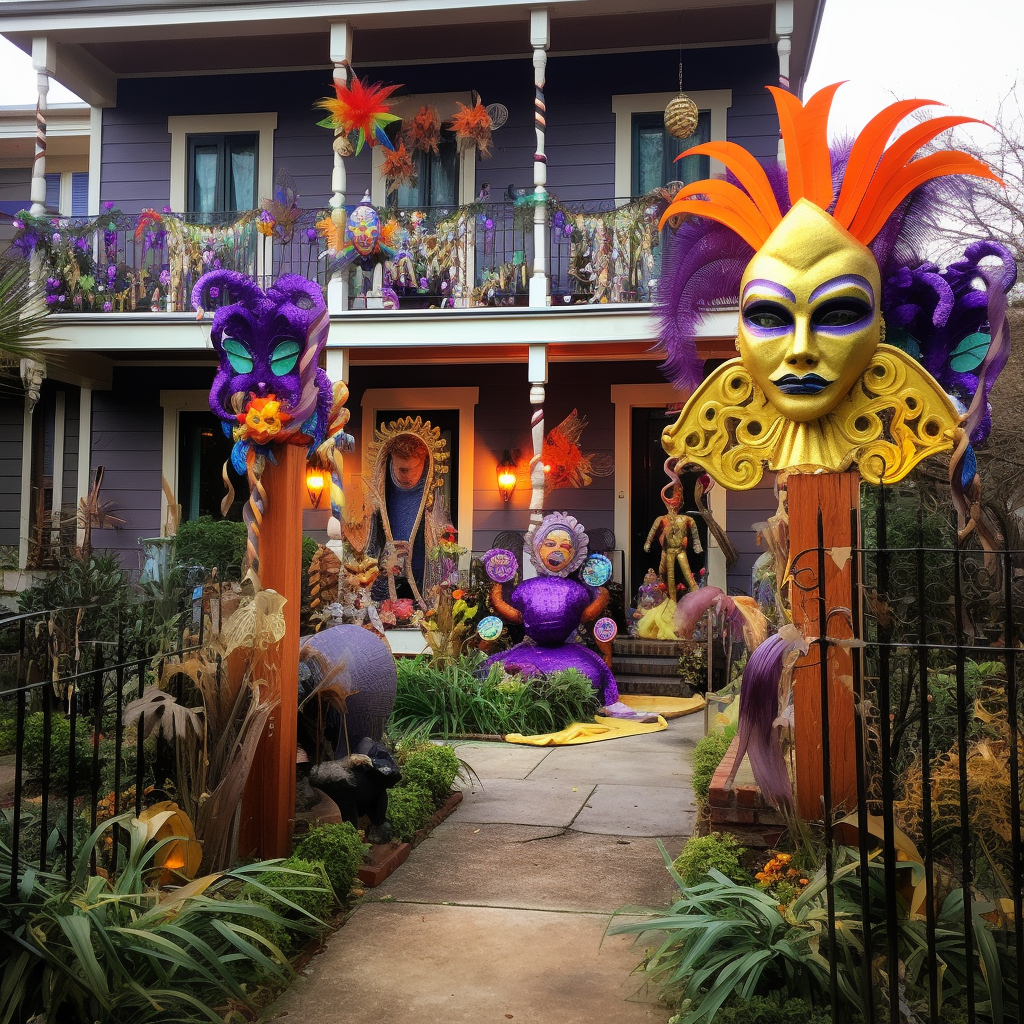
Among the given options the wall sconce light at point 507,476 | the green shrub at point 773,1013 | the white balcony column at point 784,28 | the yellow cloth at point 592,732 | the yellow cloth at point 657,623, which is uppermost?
the white balcony column at point 784,28

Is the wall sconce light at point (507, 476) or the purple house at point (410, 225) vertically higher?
the purple house at point (410, 225)

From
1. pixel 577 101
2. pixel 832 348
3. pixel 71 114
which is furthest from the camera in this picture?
pixel 71 114

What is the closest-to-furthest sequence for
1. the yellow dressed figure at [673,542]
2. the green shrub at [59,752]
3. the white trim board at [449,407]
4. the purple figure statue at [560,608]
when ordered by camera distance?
the green shrub at [59,752] → the purple figure statue at [560,608] → the yellow dressed figure at [673,542] → the white trim board at [449,407]

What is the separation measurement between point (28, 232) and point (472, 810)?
28.8 ft

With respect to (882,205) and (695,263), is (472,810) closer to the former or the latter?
(695,263)

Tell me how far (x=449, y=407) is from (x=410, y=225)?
2.38m

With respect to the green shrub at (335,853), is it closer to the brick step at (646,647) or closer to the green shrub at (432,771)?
the green shrub at (432,771)

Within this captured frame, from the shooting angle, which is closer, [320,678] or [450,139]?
[320,678]

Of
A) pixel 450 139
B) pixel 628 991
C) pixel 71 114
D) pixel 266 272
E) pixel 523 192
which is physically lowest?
pixel 628 991

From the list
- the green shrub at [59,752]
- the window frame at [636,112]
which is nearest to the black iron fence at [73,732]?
the green shrub at [59,752]

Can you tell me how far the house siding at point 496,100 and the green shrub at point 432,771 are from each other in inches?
302

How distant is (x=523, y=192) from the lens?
12.1 metres

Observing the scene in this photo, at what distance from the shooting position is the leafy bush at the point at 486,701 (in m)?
8.41

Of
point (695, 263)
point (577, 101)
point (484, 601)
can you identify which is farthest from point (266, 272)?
point (695, 263)
